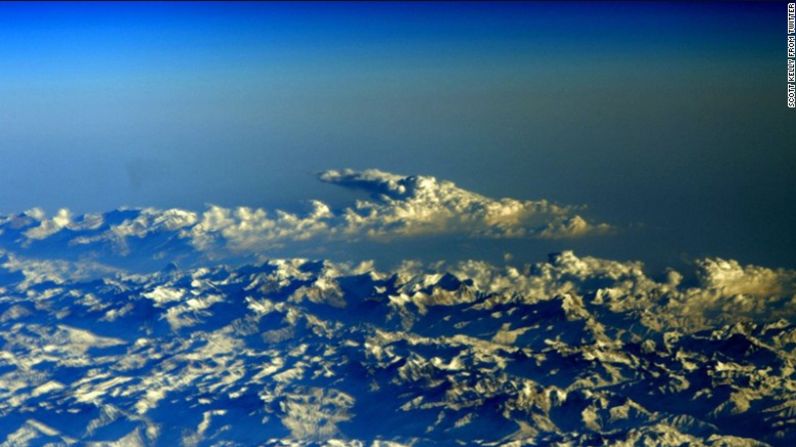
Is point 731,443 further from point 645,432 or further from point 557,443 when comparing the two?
point 557,443

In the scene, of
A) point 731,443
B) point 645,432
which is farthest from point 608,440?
point 731,443

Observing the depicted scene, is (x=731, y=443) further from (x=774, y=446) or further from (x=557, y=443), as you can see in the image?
(x=557, y=443)

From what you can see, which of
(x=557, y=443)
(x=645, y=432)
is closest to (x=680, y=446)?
(x=645, y=432)

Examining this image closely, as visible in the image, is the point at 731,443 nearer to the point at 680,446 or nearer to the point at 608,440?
the point at 680,446

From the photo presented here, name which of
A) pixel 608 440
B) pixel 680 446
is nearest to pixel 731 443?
pixel 680 446

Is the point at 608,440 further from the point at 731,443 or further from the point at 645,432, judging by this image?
the point at 731,443

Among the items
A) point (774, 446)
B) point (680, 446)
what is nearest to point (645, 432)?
point (680, 446)
